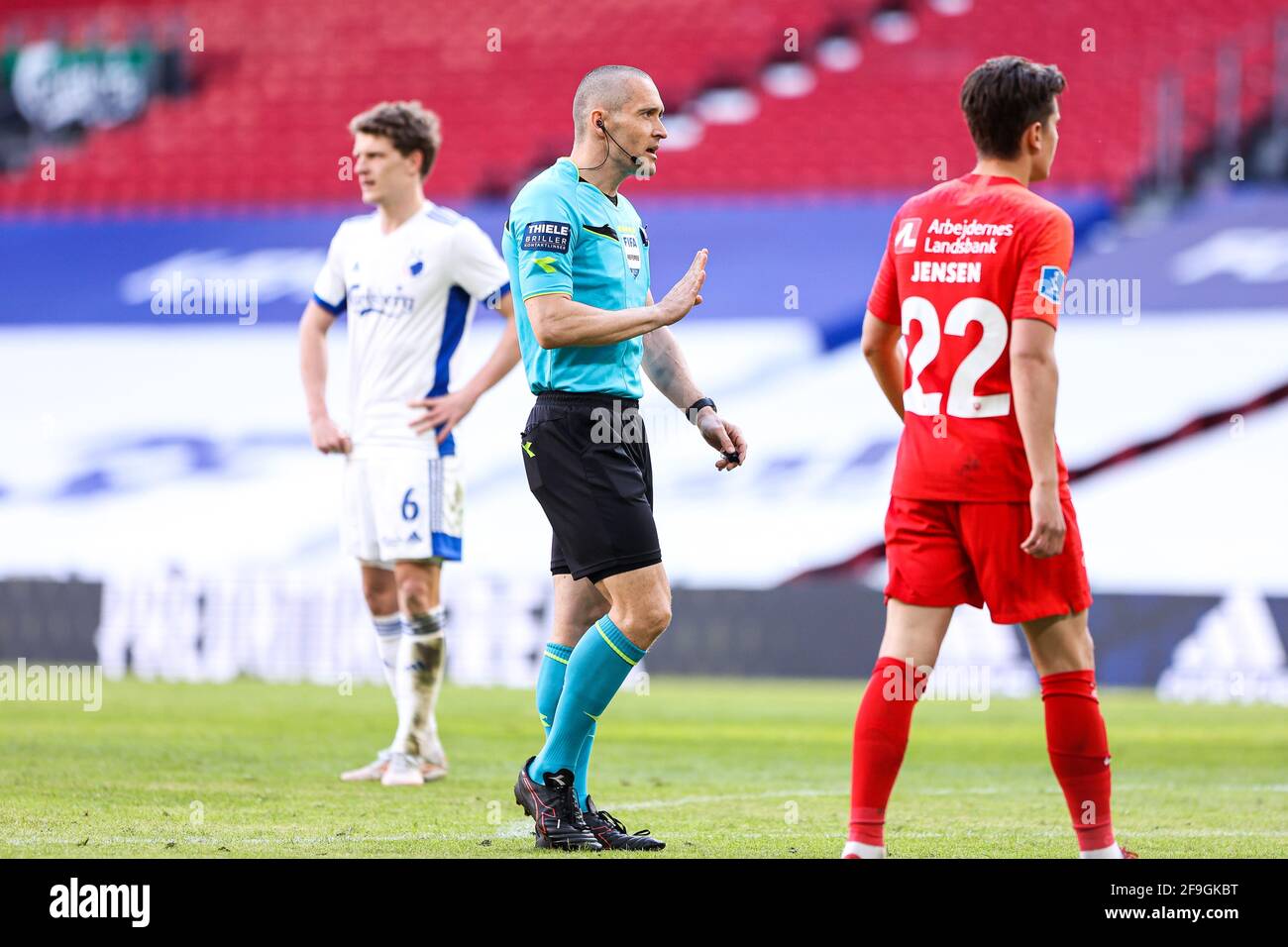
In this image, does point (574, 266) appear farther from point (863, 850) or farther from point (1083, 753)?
point (1083, 753)

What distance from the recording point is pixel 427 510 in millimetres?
6602

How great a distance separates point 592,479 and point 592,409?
22 centimetres

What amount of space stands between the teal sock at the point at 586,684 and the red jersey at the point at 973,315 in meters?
0.98

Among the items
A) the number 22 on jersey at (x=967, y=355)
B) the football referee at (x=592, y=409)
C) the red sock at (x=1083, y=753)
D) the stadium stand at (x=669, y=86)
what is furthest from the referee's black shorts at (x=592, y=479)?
the stadium stand at (x=669, y=86)

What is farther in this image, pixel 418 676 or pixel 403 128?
pixel 403 128

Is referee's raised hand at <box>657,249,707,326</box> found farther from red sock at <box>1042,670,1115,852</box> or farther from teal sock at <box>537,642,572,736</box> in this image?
red sock at <box>1042,670,1115,852</box>

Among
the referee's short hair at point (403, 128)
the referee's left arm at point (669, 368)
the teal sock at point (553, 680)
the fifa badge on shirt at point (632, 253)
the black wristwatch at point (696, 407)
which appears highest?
the referee's short hair at point (403, 128)

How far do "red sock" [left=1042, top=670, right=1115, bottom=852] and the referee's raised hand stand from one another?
53.2 inches

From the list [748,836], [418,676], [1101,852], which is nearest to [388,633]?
[418,676]

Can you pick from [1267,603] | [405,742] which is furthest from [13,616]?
[1267,603]

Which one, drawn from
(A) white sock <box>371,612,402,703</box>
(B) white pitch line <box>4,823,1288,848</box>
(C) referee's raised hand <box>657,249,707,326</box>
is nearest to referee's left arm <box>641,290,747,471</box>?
(C) referee's raised hand <box>657,249,707,326</box>

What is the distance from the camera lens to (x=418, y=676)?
666 centimetres

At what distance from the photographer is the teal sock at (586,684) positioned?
15.4 ft

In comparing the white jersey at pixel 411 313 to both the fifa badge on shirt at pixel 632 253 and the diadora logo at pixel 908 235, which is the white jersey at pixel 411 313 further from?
the diadora logo at pixel 908 235
